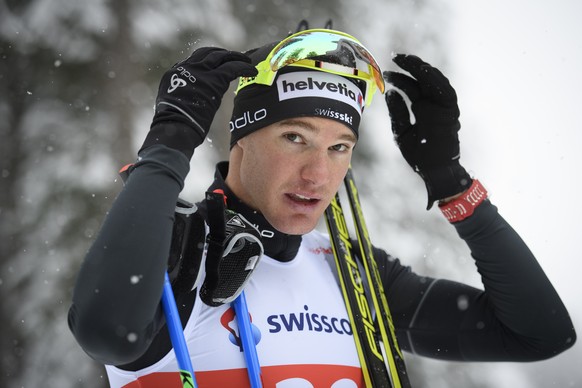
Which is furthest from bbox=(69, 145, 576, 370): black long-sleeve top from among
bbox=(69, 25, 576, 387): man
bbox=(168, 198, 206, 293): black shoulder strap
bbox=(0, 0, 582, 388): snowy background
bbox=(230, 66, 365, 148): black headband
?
bbox=(0, 0, 582, 388): snowy background

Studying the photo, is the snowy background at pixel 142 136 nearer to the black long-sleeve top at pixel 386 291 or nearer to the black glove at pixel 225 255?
the black long-sleeve top at pixel 386 291

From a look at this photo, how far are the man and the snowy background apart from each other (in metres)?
4.63

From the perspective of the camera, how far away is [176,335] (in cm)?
192

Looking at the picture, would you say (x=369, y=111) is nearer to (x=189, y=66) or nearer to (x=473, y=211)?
(x=473, y=211)

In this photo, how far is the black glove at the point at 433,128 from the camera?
2807mm

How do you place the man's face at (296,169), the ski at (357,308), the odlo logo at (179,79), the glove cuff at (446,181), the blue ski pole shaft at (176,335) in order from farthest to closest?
the glove cuff at (446,181) → the ski at (357,308) → the man's face at (296,169) → the odlo logo at (179,79) → the blue ski pole shaft at (176,335)

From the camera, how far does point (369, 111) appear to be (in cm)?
911

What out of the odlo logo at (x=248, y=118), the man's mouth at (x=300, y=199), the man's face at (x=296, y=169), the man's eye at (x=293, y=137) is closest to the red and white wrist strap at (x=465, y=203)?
the man's face at (x=296, y=169)

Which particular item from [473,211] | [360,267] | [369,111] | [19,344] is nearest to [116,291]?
[360,267]

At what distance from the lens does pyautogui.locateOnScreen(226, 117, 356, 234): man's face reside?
2406 mm

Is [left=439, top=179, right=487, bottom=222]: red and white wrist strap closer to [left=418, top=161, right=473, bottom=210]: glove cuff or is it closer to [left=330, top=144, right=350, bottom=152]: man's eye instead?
[left=418, top=161, right=473, bottom=210]: glove cuff

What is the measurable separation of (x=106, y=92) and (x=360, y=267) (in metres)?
5.56

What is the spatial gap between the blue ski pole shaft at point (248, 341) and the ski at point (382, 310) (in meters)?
0.75

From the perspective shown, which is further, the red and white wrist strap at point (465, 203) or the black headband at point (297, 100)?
the red and white wrist strap at point (465, 203)
